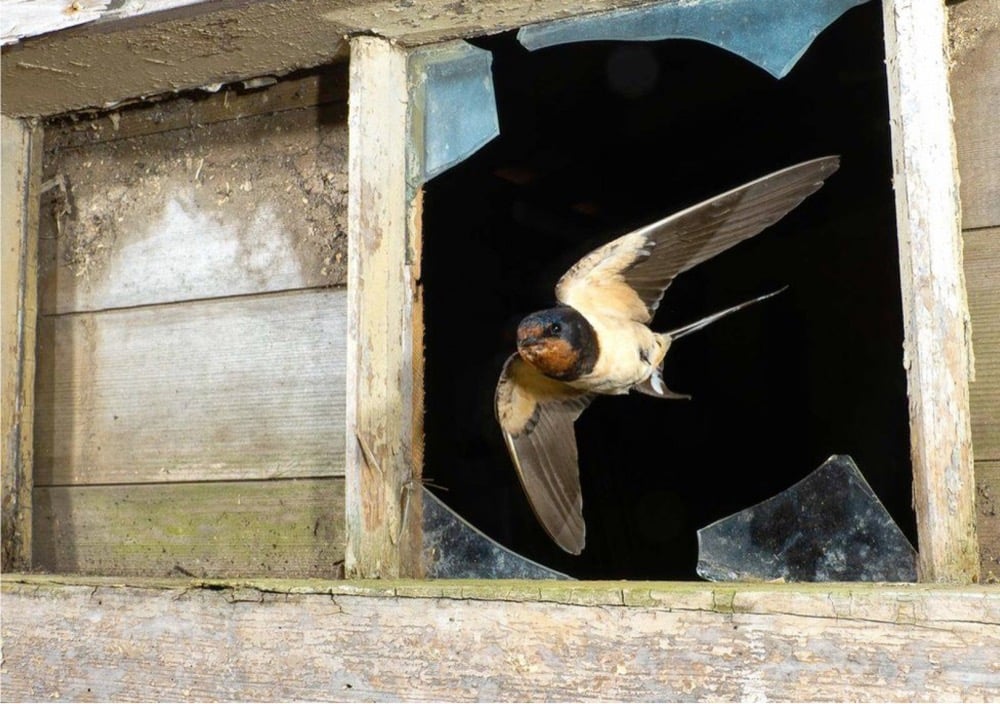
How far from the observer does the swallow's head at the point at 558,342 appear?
145 centimetres

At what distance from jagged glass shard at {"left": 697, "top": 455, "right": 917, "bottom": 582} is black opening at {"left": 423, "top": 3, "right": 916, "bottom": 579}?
1.96 feet

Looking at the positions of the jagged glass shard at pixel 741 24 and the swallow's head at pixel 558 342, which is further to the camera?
the swallow's head at pixel 558 342

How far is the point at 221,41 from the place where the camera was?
136 centimetres

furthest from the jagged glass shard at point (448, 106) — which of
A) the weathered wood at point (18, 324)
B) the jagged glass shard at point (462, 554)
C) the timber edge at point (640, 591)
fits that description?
the weathered wood at point (18, 324)

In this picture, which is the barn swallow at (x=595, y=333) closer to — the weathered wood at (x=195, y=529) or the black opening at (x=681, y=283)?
the black opening at (x=681, y=283)

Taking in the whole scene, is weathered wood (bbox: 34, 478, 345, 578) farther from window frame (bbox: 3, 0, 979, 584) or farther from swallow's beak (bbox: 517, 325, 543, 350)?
swallow's beak (bbox: 517, 325, 543, 350)

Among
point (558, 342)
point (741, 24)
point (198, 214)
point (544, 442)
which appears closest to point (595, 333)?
point (558, 342)

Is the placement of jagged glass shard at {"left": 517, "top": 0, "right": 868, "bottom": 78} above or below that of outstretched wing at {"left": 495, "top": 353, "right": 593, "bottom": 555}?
above

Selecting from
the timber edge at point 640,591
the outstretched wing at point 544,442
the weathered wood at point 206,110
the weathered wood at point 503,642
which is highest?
the weathered wood at point 206,110

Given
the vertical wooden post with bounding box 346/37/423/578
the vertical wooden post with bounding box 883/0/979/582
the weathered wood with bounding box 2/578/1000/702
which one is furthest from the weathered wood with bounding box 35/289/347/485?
the vertical wooden post with bounding box 883/0/979/582

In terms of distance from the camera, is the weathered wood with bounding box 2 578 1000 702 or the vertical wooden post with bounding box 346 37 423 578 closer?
the weathered wood with bounding box 2 578 1000 702

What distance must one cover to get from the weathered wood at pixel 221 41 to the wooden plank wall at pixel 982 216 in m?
0.36

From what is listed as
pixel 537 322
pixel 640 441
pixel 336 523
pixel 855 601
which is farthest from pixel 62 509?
pixel 640 441

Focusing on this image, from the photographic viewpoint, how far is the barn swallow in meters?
1.40
